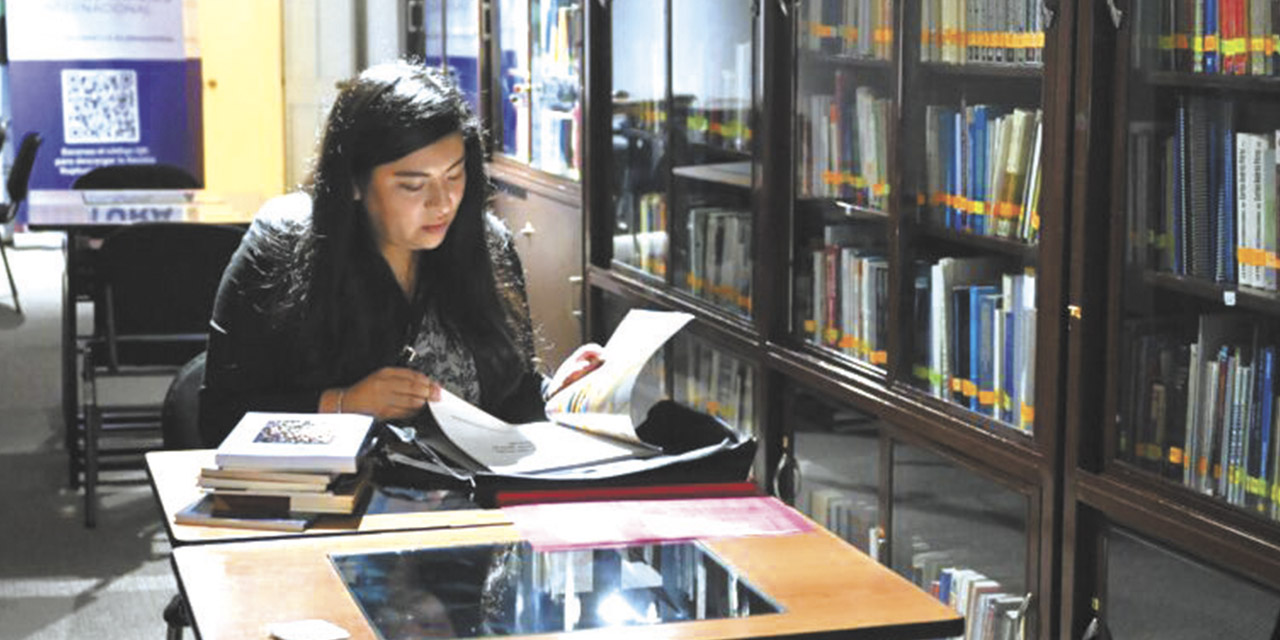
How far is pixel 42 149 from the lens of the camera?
389 inches

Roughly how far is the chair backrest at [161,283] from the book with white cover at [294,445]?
9.95 ft

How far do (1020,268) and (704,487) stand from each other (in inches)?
41.2

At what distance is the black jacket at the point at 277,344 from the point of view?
129 inches

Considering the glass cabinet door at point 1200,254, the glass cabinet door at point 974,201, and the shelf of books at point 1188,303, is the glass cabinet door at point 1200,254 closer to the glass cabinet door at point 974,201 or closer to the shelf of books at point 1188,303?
the shelf of books at point 1188,303

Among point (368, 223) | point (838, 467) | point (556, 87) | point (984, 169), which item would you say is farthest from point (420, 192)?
point (556, 87)

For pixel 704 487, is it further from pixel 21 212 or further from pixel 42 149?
pixel 21 212

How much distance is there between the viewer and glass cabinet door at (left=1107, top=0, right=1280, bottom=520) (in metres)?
2.98

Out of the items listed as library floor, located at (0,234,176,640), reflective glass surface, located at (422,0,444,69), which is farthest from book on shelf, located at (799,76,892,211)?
reflective glass surface, located at (422,0,444,69)

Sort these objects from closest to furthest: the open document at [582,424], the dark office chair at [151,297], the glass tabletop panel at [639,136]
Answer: the open document at [582,424] < the glass tabletop panel at [639,136] < the dark office chair at [151,297]

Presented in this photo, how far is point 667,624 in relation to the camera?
2.27m

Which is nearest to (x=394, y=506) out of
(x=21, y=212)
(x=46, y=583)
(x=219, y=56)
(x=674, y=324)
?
(x=674, y=324)

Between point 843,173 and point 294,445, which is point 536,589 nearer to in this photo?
point 294,445

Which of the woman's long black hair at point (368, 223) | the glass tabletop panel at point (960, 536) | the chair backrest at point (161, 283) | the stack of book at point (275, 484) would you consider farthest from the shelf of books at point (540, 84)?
the stack of book at point (275, 484)

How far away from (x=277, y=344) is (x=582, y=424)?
59 cm
